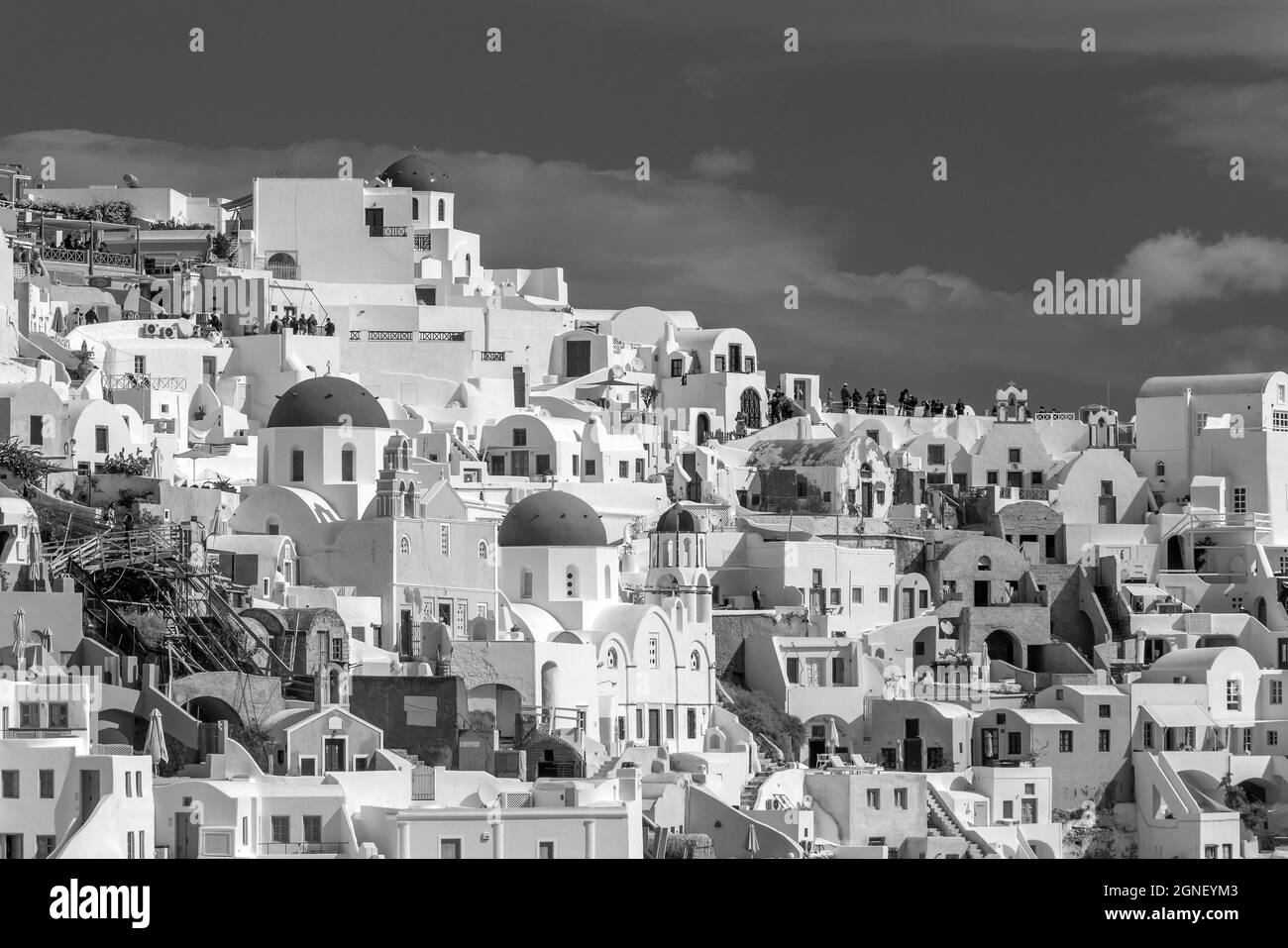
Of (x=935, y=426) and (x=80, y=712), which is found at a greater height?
(x=935, y=426)

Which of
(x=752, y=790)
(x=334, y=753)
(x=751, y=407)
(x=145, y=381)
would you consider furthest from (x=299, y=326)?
(x=334, y=753)

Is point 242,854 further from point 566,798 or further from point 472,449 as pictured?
point 472,449

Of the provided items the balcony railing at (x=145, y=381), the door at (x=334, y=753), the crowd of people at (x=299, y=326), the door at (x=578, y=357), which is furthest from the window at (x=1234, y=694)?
the balcony railing at (x=145, y=381)

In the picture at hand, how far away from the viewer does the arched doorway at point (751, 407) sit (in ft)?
278

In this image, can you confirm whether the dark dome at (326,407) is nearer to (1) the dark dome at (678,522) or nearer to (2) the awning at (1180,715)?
(1) the dark dome at (678,522)

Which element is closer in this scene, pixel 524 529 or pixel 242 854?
pixel 242 854

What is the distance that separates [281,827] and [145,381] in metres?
27.3

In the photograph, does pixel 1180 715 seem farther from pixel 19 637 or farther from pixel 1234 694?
pixel 19 637

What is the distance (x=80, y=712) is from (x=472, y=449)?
25018 millimetres

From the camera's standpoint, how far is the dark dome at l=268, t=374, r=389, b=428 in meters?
65.3
